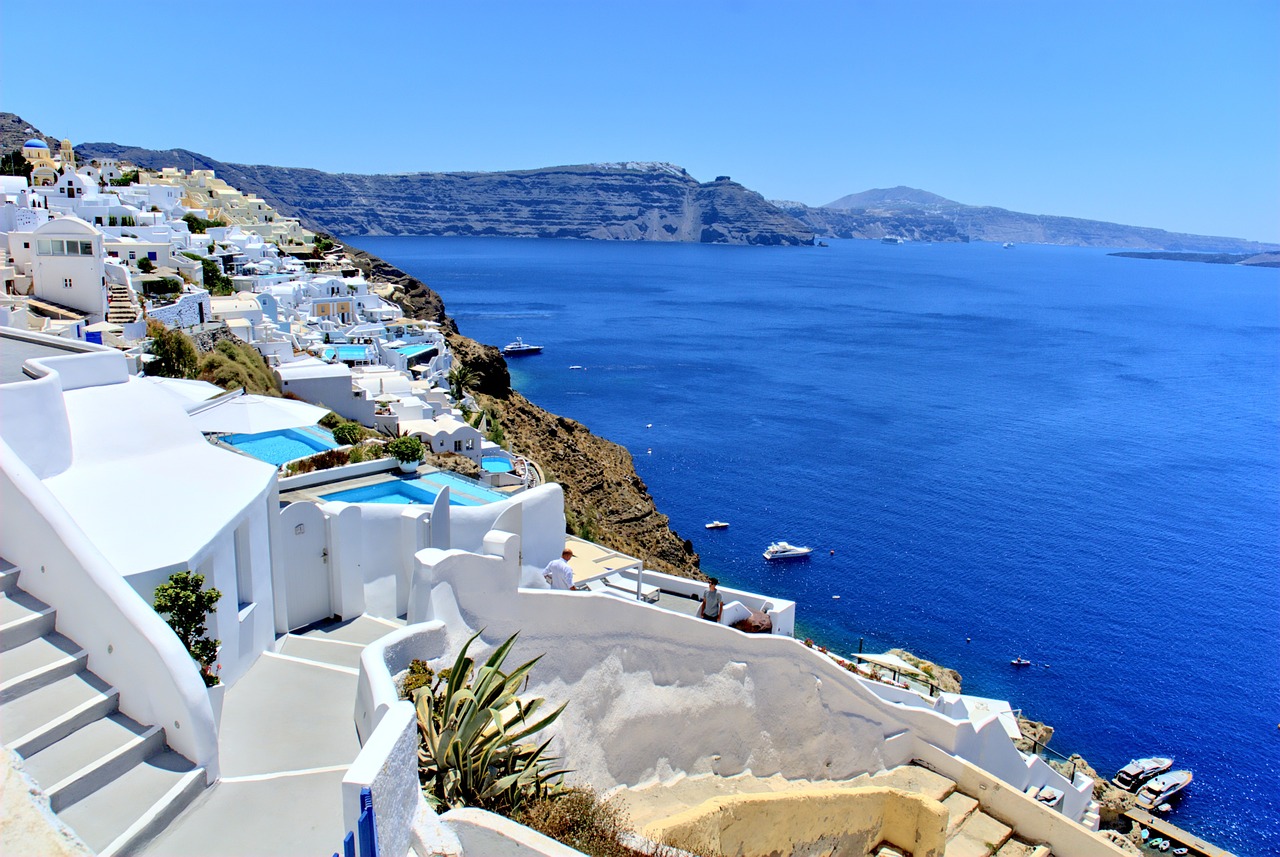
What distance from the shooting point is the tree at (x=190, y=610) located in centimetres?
555

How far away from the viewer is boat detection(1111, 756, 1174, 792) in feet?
76.1

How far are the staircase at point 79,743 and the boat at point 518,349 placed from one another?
73980 millimetres

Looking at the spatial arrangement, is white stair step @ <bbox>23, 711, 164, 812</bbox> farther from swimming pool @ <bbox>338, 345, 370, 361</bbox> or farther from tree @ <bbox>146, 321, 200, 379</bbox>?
swimming pool @ <bbox>338, 345, 370, 361</bbox>

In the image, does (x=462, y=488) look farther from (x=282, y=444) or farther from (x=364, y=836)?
(x=364, y=836)

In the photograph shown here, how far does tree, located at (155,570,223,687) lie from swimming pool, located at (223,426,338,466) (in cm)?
684

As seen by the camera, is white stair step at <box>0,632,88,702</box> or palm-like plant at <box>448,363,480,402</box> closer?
white stair step at <box>0,632,88,702</box>

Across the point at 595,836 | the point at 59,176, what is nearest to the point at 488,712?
the point at 595,836

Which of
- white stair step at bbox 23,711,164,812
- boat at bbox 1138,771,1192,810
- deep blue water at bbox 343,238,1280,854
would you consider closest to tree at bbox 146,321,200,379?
white stair step at bbox 23,711,164,812

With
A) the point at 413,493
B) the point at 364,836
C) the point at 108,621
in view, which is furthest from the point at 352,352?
the point at 364,836

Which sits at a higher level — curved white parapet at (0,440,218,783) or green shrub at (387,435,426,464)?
curved white parapet at (0,440,218,783)

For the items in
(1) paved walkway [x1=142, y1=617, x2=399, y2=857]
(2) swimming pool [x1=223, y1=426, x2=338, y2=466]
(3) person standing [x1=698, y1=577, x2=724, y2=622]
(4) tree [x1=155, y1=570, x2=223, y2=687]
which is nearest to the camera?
(1) paved walkway [x1=142, y1=617, x2=399, y2=857]

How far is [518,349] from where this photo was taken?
78688mm

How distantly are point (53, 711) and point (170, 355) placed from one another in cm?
1750

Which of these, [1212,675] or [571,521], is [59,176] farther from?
[1212,675]
